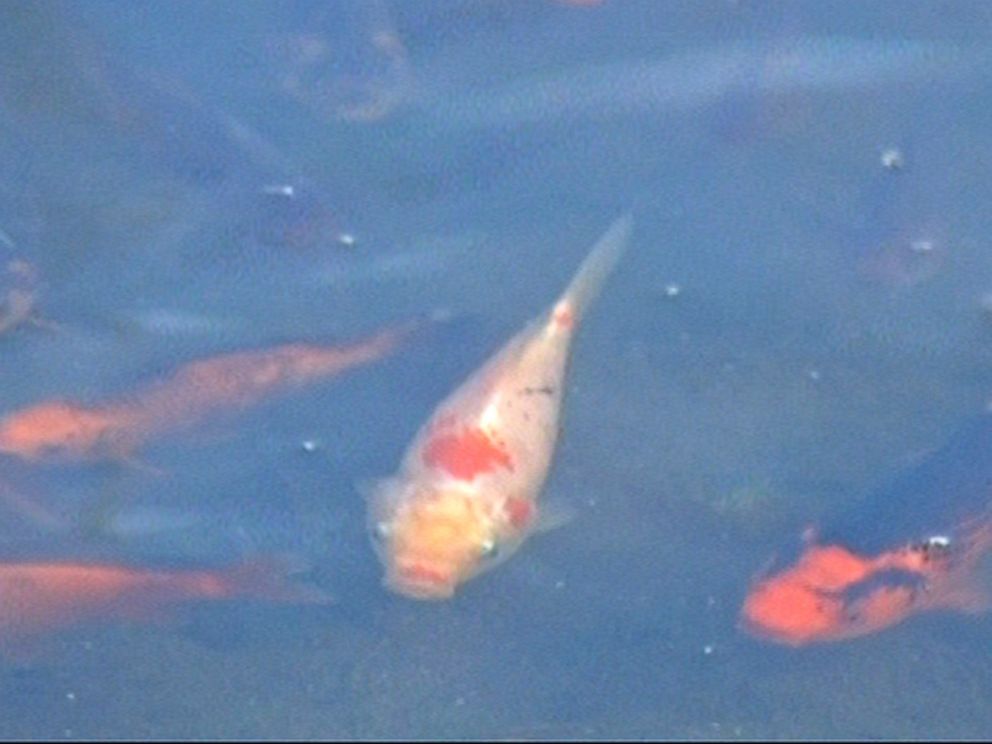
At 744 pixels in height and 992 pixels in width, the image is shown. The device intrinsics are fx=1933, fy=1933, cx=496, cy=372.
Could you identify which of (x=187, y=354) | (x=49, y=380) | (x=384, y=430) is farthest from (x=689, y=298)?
(x=49, y=380)

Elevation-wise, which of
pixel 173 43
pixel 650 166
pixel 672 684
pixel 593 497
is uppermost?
pixel 173 43

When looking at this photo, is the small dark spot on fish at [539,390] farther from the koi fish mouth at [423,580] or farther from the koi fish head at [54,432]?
the koi fish head at [54,432]

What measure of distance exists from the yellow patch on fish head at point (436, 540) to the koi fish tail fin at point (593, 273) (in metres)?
0.65

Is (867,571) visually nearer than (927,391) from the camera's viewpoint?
Yes

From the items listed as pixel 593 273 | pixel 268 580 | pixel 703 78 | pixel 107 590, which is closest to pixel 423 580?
pixel 268 580

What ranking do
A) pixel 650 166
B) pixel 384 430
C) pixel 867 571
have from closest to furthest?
pixel 867 571, pixel 384 430, pixel 650 166

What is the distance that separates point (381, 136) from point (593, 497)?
4.09ft

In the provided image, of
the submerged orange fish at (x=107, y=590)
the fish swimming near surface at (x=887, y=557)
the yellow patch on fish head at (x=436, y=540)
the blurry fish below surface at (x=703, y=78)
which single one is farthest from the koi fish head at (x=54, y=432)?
the fish swimming near surface at (x=887, y=557)

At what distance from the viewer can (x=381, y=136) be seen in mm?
5395

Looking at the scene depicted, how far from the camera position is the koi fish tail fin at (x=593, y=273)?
484 centimetres

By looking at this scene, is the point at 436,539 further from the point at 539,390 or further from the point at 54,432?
the point at 54,432

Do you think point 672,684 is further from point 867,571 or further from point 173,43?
point 173,43

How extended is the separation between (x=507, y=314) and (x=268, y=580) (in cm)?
93

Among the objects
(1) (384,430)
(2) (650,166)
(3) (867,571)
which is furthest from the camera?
(2) (650,166)
